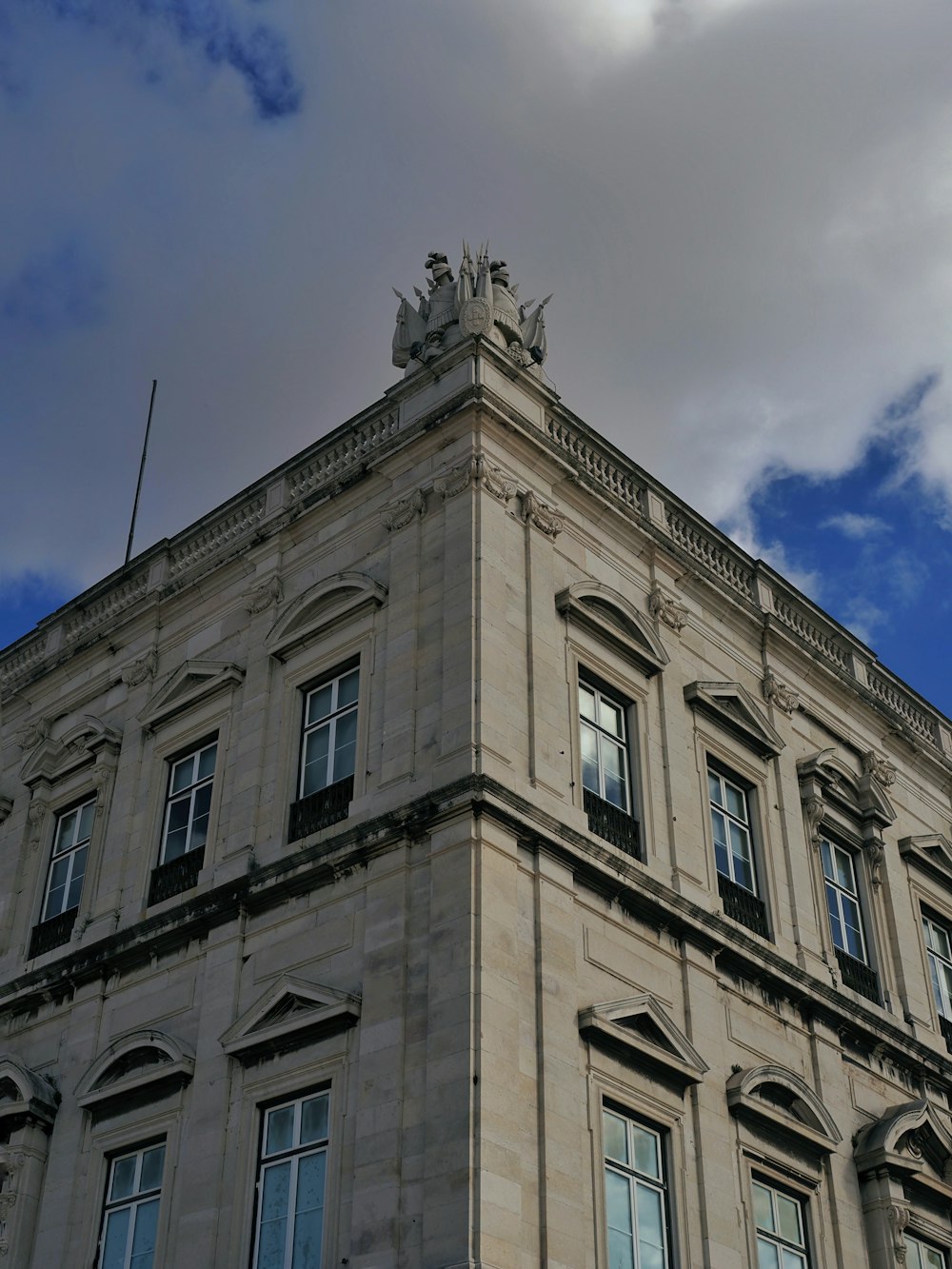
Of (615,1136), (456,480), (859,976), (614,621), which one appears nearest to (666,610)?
(614,621)

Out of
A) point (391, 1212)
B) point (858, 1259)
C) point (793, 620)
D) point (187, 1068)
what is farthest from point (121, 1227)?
point (793, 620)

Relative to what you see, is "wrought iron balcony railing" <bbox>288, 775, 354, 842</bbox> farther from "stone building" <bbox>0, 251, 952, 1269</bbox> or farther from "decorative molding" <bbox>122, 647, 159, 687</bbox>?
"decorative molding" <bbox>122, 647, 159, 687</bbox>

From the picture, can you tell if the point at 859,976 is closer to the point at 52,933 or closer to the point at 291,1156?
the point at 291,1156

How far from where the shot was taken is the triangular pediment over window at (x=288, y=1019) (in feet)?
58.8

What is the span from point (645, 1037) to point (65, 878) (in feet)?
29.2

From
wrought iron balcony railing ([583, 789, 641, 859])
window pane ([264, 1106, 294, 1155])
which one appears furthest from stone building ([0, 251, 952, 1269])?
wrought iron balcony railing ([583, 789, 641, 859])

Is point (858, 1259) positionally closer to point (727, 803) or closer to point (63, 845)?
point (727, 803)

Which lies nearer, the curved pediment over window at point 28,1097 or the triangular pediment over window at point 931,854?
the curved pediment over window at point 28,1097

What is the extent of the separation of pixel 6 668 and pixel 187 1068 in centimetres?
1049

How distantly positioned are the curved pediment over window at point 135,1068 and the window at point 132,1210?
704 millimetres

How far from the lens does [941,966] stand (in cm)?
2598

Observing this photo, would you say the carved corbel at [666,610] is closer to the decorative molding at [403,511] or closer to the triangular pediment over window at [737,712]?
the triangular pediment over window at [737,712]

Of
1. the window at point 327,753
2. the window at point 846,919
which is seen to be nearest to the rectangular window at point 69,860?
the window at point 327,753

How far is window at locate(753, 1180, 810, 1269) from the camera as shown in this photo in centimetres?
1931
